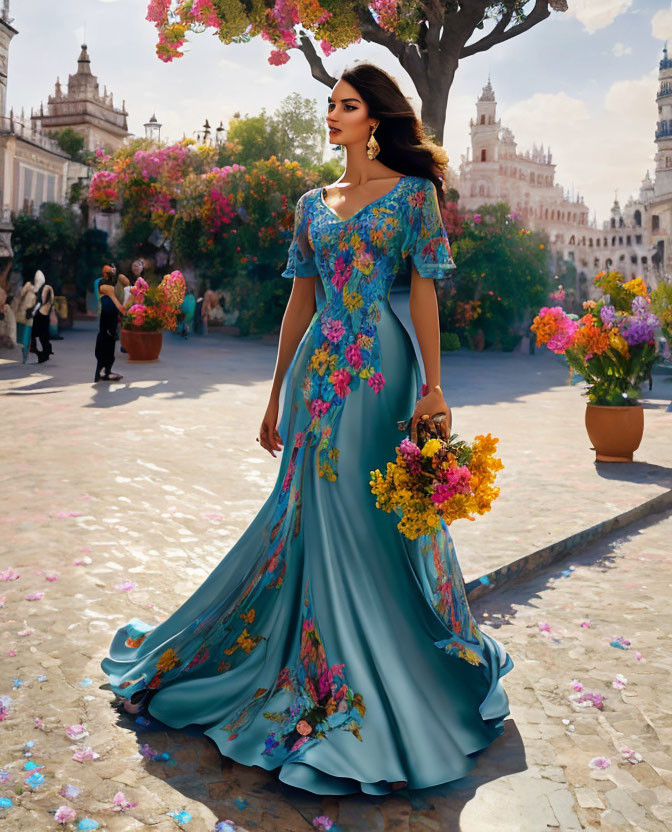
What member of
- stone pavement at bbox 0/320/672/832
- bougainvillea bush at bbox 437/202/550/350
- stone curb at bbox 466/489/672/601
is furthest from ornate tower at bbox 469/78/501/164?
stone curb at bbox 466/489/672/601

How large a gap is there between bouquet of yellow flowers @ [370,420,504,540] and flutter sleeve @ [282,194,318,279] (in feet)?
2.67

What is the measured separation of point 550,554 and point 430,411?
2.81 m

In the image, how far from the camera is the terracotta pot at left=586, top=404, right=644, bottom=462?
26.4ft

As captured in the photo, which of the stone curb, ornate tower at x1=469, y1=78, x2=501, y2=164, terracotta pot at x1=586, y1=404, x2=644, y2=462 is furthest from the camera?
ornate tower at x1=469, y1=78, x2=501, y2=164

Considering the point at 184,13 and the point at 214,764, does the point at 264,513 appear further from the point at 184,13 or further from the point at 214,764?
the point at 184,13

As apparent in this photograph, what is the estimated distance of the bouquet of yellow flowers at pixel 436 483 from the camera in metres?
2.63

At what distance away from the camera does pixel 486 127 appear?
2175 inches

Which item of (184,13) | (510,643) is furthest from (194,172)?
(510,643)

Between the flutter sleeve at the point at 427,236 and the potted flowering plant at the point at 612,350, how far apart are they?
5.09 metres

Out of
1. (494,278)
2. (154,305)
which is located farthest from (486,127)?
(154,305)

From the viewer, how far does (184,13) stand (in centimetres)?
1280

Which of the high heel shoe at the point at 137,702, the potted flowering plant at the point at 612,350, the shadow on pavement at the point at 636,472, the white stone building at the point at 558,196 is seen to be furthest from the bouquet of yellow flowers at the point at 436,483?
the white stone building at the point at 558,196

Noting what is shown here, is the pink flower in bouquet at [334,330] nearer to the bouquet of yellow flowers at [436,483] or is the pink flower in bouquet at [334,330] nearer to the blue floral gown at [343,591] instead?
the blue floral gown at [343,591]

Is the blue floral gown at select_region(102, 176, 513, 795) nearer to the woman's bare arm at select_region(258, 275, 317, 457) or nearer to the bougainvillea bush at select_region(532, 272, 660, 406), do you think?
the woman's bare arm at select_region(258, 275, 317, 457)
